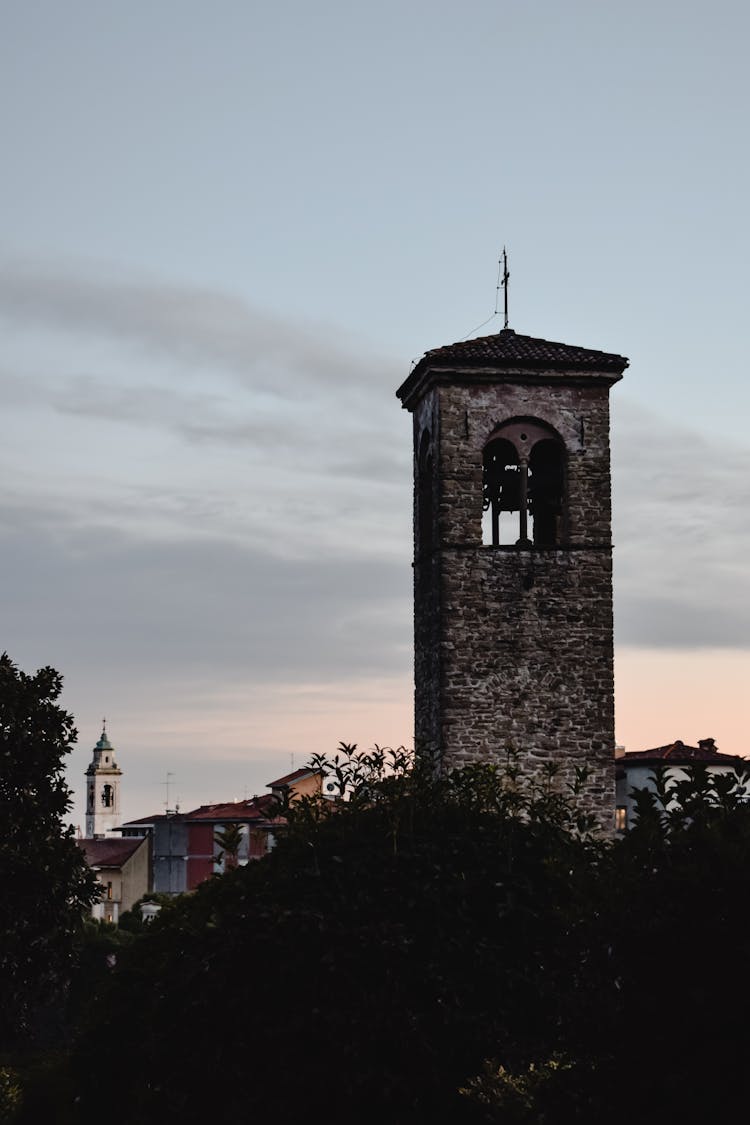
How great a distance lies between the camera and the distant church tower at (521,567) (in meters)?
24.8

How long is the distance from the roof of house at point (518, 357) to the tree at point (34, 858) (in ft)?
35.5

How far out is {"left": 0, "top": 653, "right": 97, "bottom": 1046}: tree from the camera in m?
29.3

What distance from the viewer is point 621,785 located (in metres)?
53.6

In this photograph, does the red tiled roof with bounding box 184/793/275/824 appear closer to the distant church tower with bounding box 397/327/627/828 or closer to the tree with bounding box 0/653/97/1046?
the tree with bounding box 0/653/97/1046

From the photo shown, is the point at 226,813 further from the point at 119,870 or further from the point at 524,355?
the point at 524,355

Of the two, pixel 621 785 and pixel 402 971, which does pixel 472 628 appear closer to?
pixel 402 971

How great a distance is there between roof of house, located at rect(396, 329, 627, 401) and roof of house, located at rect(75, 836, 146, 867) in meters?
50.5

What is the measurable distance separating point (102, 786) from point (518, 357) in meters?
117

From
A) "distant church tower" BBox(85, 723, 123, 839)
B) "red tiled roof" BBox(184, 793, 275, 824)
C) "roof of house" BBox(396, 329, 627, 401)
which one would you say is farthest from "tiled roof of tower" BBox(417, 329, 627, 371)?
"distant church tower" BBox(85, 723, 123, 839)

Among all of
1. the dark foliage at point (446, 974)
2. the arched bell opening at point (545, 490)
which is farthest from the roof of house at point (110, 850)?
the dark foliage at point (446, 974)

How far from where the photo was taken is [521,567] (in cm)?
2523

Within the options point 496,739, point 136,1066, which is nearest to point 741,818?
point 136,1066

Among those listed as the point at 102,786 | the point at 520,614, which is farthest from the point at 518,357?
the point at 102,786

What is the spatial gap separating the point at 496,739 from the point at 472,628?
1838mm
